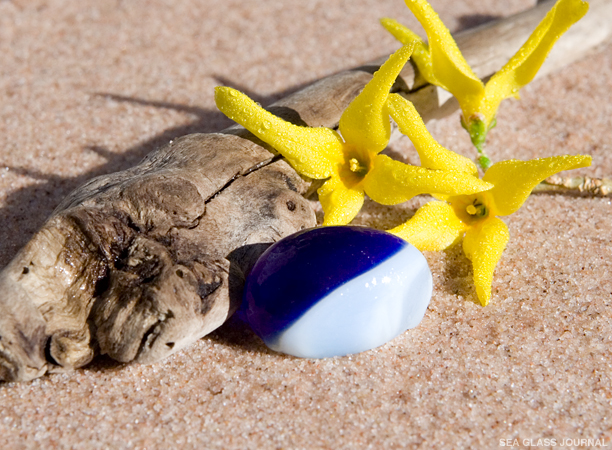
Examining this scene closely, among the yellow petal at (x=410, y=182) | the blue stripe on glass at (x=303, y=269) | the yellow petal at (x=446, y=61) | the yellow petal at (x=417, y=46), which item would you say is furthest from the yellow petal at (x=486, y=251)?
the yellow petal at (x=417, y=46)

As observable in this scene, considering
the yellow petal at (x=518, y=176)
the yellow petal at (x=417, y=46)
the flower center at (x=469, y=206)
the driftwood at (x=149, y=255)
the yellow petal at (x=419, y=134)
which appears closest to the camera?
the driftwood at (x=149, y=255)

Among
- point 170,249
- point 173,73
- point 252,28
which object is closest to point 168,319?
point 170,249

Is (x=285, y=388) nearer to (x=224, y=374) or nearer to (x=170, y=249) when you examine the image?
(x=224, y=374)

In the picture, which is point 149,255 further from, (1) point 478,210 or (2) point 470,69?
(2) point 470,69

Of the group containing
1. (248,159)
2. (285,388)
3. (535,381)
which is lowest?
(535,381)

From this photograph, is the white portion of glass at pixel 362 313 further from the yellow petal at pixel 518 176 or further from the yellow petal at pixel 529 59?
the yellow petal at pixel 529 59

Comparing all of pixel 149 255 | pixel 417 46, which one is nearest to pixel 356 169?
pixel 417 46
